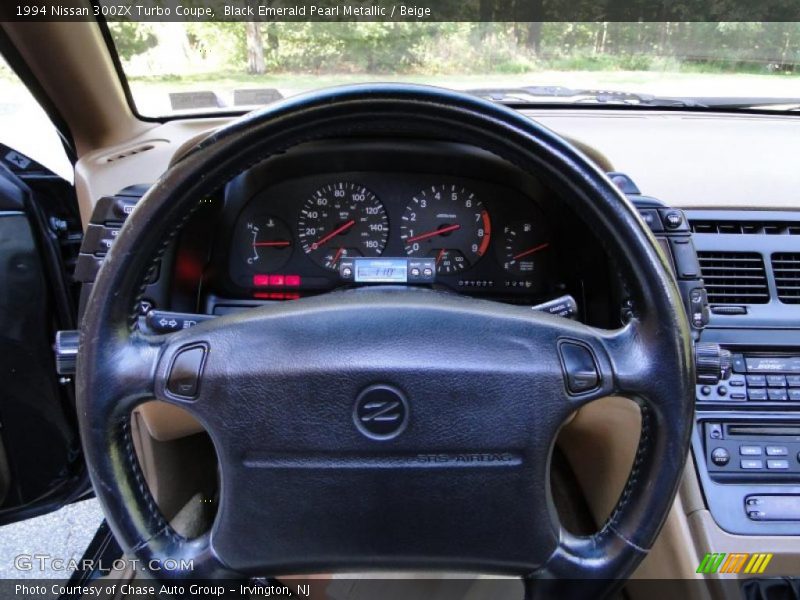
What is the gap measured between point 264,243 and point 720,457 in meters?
1.24

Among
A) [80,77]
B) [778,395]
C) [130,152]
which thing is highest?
[80,77]

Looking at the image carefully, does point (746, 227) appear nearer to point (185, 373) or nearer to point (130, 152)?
point (185, 373)

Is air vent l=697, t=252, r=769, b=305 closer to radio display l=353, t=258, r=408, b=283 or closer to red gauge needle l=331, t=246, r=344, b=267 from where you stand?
radio display l=353, t=258, r=408, b=283

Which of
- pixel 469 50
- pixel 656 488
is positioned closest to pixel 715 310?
pixel 656 488

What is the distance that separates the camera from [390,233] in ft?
6.06

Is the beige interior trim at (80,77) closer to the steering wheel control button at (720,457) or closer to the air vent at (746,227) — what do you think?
the air vent at (746,227)

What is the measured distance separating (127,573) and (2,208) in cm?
105

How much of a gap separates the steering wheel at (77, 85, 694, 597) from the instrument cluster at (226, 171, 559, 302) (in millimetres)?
821

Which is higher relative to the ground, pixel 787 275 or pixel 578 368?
pixel 578 368

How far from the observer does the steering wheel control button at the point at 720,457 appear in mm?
1570

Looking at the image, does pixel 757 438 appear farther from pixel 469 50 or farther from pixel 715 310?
pixel 469 50

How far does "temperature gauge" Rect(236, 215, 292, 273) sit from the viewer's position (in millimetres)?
1798

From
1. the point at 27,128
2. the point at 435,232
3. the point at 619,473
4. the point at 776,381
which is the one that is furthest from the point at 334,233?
the point at 776,381

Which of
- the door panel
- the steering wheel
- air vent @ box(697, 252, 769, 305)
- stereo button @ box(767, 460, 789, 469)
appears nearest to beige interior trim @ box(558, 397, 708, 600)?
stereo button @ box(767, 460, 789, 469)
